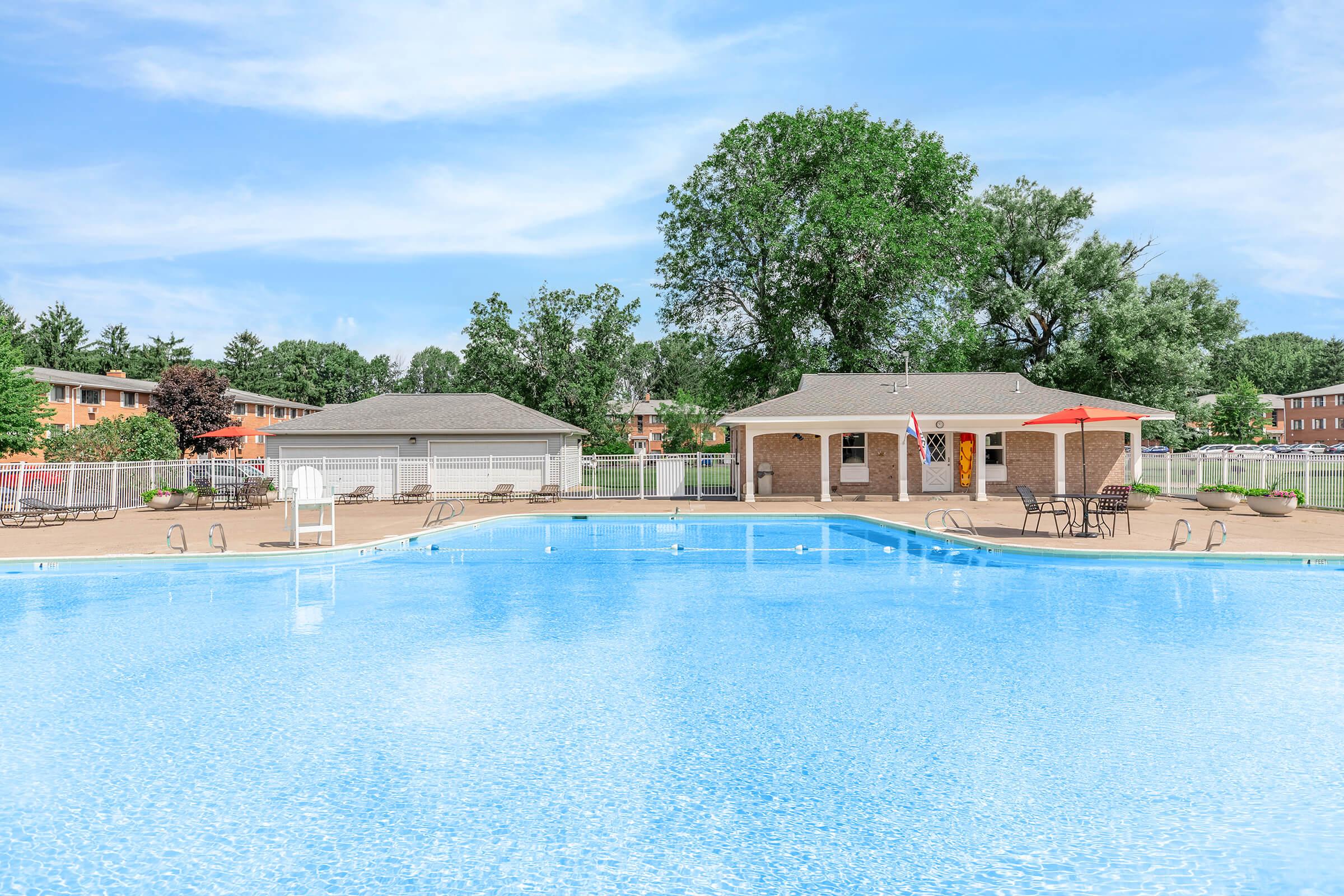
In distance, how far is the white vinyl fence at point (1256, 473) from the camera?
2458 centimetres

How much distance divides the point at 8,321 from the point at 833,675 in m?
74.0

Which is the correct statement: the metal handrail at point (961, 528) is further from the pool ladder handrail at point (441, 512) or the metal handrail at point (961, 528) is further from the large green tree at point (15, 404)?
the large green tree at point (15, 404)

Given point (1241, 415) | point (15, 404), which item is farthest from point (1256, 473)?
point (15, 404)

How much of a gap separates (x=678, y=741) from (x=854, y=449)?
80.0ft

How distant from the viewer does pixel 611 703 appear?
7980 mm

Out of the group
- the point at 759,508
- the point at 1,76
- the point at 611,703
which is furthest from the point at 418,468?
the point at 611,703

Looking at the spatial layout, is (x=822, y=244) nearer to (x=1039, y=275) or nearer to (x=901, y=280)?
(x=901, y=280)

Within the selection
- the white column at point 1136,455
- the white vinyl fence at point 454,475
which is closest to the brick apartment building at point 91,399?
the white vinyl fence at point 454,475

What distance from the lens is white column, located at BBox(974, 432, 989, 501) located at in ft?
92.7

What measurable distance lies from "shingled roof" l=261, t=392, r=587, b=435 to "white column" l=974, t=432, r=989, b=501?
16542 millimetres

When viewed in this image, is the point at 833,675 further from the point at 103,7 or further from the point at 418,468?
the point at 418,468

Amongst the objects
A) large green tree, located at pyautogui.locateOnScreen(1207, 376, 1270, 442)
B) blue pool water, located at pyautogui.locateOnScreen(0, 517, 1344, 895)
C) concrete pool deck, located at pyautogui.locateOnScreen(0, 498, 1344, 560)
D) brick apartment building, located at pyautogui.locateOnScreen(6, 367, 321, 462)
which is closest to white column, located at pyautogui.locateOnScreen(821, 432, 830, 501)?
concrete pool deck, located at pyautogui.locateOnScreen(0, 498, 1344, 560)

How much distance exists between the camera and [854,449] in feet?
99.5

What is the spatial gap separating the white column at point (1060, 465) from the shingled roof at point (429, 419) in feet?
62.5
